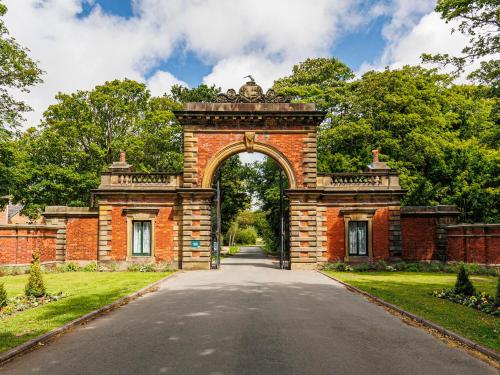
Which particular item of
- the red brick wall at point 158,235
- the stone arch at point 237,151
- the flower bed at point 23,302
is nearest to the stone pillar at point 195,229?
the red brick wall at point 158,235

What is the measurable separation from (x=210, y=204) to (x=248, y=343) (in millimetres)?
15441

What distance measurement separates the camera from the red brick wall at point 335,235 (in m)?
22.1

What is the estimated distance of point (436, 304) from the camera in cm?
1098

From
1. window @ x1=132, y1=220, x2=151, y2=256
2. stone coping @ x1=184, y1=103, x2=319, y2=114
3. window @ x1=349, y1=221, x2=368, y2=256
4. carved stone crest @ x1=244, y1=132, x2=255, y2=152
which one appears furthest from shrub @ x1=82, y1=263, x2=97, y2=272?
window @ x1=349, y1=221, x2=368, y2=256

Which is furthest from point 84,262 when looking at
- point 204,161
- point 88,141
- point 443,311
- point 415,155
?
point 415,155

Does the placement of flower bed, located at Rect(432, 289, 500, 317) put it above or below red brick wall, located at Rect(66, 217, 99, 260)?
below

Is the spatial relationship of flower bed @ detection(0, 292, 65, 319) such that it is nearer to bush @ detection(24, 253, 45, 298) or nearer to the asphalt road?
bush @ detection(24, 253, 45, 298)

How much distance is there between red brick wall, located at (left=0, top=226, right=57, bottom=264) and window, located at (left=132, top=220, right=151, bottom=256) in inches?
176

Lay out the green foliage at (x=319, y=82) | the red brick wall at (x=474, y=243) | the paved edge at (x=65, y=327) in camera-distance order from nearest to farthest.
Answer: the paved edge at (x=65, y=327) → the red brick wall at (x=474, y=243) → the green foliage at (x=319, y=82)

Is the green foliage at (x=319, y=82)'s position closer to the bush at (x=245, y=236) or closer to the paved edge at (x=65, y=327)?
the paved edge at (x=65, y=327)

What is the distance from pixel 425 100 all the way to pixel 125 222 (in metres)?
23.5

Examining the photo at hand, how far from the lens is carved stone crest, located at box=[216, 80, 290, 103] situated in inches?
891

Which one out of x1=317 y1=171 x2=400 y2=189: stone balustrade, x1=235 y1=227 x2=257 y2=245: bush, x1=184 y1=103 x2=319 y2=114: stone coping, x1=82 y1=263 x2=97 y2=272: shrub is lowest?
x1=235 y1=227 x2=257 y2=245: bush

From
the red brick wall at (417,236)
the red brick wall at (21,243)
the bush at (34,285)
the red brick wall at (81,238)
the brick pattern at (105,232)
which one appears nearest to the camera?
the bush at (34,285)
